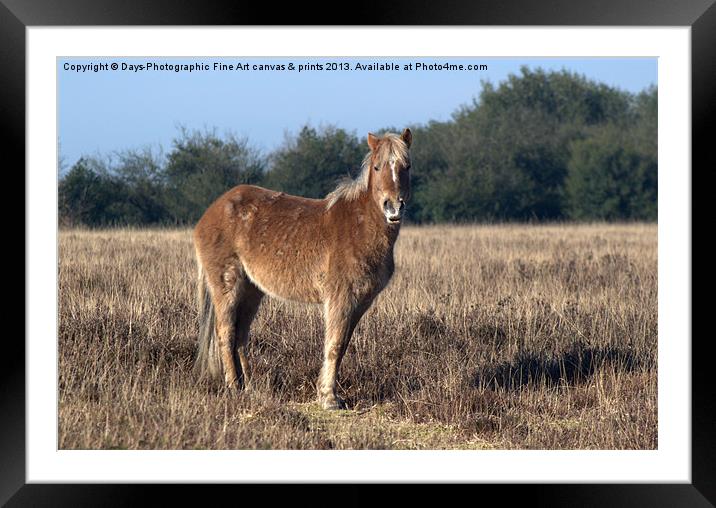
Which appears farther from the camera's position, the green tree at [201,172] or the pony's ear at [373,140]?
the green tree at [201,172]

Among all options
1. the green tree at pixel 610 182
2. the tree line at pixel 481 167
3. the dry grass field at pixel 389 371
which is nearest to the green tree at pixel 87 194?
the tree line at pixel 481 167

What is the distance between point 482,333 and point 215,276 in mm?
3222

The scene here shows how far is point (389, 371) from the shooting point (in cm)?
776

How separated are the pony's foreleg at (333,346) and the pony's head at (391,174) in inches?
40.4

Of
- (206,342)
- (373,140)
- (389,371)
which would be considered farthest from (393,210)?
(206,342)

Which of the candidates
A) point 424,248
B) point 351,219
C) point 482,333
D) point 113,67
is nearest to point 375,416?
point 351,219

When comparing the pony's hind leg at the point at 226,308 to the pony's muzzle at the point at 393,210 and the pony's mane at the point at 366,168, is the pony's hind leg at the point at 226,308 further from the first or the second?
the pony's muzzle at the point at 393,210

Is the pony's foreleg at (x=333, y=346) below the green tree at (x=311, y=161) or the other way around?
below

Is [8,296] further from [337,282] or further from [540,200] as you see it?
[540,200]

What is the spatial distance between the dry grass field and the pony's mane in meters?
1.78

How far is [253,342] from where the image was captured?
8.55 metres

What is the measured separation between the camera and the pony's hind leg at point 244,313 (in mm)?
7672

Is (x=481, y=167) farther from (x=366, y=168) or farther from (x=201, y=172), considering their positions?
(x=366, y=168)

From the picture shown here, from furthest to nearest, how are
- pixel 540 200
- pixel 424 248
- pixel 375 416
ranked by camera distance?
pixel 540 200
pixel 424 248
pixel 375 416
